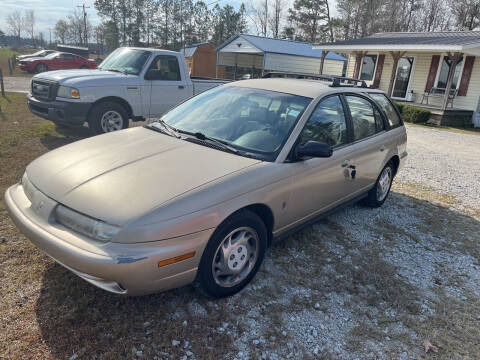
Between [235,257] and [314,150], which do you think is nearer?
[235,257]

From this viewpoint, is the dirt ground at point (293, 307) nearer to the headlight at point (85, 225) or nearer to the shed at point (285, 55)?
the headlight at point (85, 225)

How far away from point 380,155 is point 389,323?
232 cm

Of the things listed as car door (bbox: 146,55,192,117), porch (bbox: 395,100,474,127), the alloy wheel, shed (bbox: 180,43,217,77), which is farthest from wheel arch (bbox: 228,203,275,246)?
shed (bbox: 180,43,217,77)

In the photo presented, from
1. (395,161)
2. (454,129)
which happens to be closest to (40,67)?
(454,129)

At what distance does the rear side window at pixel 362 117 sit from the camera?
4.16 m

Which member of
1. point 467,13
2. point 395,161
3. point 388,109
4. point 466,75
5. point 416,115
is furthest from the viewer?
point 467,13

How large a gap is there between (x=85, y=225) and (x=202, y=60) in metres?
30.4

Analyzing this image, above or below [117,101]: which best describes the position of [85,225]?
below

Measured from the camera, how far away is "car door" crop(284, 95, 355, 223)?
132 inches

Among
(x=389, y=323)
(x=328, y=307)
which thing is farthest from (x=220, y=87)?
(x=389, y=323)

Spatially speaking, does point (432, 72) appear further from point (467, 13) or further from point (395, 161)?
point (467, 13)

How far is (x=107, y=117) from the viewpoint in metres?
7.16

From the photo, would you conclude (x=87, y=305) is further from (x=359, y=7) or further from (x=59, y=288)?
(x=359, y=7)

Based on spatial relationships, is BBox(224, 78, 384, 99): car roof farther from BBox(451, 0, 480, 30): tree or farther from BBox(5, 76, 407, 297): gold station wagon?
BBox(451, 0, 480, 30): tree
